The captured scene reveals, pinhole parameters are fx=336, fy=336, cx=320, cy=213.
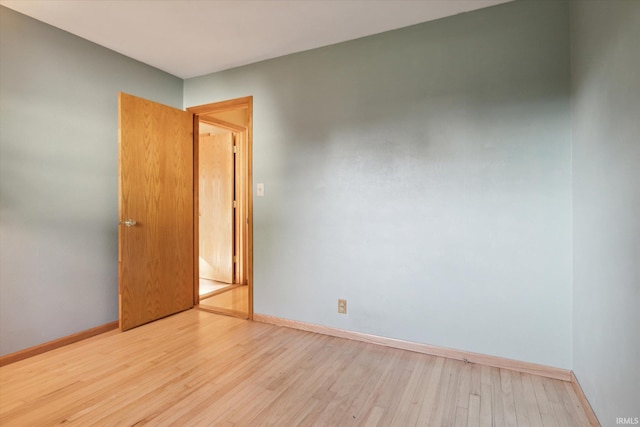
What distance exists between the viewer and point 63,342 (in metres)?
2.60

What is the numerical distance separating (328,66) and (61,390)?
288cm

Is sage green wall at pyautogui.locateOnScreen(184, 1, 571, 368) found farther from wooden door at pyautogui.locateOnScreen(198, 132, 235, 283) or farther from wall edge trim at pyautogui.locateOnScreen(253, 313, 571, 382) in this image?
wooden door at pyautogui.locateOnScreen(198, 132, 235, 283)

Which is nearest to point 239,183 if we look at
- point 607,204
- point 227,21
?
point 227,21

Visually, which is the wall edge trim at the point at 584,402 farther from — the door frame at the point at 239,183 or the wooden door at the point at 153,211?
the wooden door at the point at 153,211

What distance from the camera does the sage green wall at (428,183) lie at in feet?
6.89

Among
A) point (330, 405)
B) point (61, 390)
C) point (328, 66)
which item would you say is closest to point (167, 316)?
point (61, 390)

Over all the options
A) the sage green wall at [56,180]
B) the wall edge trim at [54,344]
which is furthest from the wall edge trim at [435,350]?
the sage green wall at [56,180]

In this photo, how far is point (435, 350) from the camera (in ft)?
7.88

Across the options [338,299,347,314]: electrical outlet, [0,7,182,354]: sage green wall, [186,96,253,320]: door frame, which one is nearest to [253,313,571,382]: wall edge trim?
[338,299,347,314]: electrical outlet

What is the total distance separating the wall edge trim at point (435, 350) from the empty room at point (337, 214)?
16mm

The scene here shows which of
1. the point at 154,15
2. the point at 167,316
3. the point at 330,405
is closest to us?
the point at 330,405

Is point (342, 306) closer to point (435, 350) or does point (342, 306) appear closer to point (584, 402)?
point (435, 350)

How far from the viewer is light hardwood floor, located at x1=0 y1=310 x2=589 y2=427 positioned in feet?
5.62

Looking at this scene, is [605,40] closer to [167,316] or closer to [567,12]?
[567,12]
